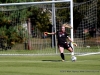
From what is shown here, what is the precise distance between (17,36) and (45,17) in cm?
321

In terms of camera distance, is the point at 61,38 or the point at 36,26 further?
the point at 36,26

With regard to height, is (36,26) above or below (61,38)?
Answer: above

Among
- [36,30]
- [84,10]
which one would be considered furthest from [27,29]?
[84,10]

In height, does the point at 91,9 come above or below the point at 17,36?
above

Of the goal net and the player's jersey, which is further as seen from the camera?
the goal net

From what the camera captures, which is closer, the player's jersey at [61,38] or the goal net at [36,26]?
the player's jersey at [61,38]

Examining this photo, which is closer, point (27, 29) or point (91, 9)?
point (91, 9)

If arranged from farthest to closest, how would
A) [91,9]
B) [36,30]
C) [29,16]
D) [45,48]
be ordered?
[29,16] < [36,30] < [45,48] < [91,9]

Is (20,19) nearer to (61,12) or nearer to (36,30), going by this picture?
(36,30)

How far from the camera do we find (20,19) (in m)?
28.7

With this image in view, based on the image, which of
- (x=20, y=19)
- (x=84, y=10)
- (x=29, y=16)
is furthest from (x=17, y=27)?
(x=84, y=10)

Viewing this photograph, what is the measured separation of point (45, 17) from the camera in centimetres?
3080

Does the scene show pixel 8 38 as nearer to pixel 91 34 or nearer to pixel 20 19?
pixel 20 19

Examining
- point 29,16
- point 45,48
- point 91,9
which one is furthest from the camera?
point 29,16
